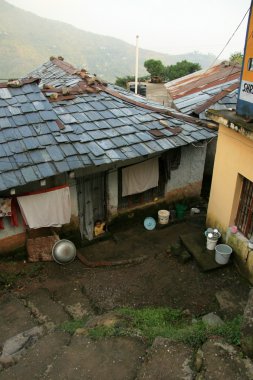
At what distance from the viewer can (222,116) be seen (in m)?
9.12

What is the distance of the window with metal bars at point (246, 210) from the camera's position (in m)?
9.24

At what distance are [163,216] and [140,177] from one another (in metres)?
1.93

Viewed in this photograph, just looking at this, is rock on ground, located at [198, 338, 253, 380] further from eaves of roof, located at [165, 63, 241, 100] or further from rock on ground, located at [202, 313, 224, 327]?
eaves of roof, located at [165, 63, 241, 100]

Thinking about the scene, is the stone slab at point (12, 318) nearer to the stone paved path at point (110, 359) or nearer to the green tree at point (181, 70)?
the stone paved path at point (110, 359)

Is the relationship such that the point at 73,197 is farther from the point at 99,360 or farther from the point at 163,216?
the point at 99,360

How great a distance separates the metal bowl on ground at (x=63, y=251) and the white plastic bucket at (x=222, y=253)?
487 centimetres

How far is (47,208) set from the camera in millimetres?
10188

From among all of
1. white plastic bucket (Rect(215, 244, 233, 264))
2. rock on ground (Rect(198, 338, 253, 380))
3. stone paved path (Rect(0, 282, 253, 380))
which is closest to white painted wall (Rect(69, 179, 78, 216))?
stone paved path (Rect(0, 282, 253, 380))

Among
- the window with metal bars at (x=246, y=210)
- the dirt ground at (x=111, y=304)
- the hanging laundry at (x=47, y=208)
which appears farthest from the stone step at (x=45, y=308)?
the window with metal bars at (x=246, y=210)

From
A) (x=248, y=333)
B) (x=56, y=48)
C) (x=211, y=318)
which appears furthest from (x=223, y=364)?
(x=56, y=48)

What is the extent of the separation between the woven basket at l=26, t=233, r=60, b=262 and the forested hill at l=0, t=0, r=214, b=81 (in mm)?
55654

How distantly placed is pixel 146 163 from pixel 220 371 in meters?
8.47

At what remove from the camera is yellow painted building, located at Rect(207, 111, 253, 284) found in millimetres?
8805

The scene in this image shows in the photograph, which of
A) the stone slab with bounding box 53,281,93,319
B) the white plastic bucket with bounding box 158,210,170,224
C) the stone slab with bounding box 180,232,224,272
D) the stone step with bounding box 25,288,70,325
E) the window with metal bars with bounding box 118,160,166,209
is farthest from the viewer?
the white plastic bucket with bounding box 158,210,170,224
